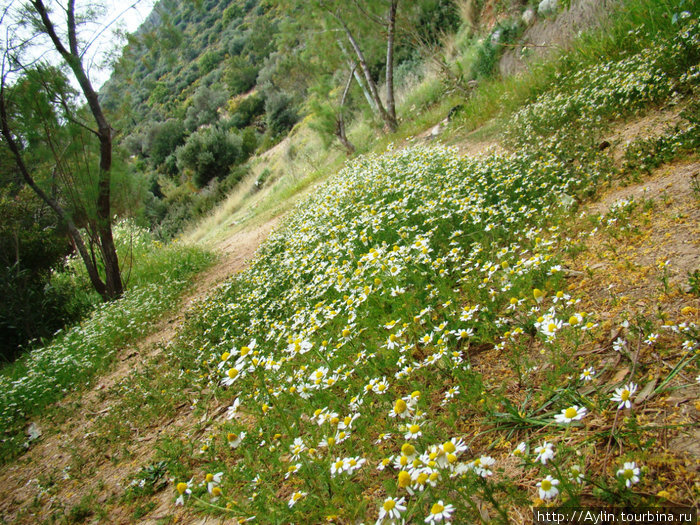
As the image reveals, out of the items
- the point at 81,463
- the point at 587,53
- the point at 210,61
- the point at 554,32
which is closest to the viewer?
the point at 81,463

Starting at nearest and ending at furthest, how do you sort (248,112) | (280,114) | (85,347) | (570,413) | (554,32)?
(570,413) < (85,347) < (554,32) < (280,114) < (248,112)

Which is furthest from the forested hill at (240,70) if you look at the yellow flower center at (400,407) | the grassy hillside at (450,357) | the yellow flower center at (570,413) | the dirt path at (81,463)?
the yellow flower center at (570,413)

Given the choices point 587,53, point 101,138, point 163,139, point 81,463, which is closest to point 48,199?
point 101,138

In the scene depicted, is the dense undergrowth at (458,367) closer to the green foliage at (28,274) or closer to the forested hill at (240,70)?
the green foliage at (28,274)

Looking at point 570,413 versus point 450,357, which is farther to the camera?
point 450,357

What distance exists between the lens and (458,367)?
6.57 ft

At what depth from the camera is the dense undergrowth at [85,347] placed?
15.3 feet

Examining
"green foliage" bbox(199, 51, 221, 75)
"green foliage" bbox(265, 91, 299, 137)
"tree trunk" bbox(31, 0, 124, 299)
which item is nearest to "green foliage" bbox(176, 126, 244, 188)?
"green foliage" bbox(265, 91, 299, 137)

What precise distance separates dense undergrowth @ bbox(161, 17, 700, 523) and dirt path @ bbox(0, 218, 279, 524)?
0.40m

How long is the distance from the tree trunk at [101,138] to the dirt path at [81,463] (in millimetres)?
3761

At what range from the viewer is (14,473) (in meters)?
3.59

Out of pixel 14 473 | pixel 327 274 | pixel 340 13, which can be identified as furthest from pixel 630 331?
pixel 340 13

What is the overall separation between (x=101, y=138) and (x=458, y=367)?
319 inches

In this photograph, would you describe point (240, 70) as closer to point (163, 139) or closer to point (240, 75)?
point (240, 75)
